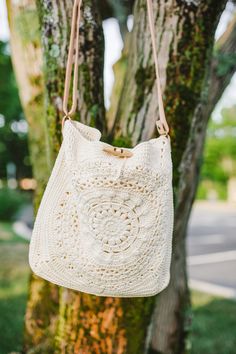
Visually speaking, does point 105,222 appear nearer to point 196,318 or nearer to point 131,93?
point 131,93

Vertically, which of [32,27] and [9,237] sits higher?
[32,27]

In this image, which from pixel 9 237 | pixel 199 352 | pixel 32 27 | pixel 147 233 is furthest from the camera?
pixel 9 237

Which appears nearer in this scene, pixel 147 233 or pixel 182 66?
pixel 147 233

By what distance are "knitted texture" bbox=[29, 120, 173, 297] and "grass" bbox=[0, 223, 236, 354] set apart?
6.48 ft

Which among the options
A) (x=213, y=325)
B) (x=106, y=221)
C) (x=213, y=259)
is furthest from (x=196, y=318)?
(x=213, y=259)

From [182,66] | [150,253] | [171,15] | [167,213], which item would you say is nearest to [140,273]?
[150,253]

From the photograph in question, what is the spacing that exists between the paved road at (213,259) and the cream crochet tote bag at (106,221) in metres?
4.78

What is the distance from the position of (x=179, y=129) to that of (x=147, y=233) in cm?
70

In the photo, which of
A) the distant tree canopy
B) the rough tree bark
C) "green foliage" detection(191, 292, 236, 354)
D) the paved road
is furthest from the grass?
the distant tree canopy

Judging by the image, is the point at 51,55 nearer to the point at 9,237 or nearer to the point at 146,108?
the point at 146,108

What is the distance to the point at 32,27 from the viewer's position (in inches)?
116

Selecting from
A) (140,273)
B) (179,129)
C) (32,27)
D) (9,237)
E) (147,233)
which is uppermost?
(32,27)

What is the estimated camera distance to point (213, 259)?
9.08 metres

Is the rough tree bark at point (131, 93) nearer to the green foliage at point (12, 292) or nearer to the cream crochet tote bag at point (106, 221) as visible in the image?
the cream crochet tote bag at point (106, 221)
